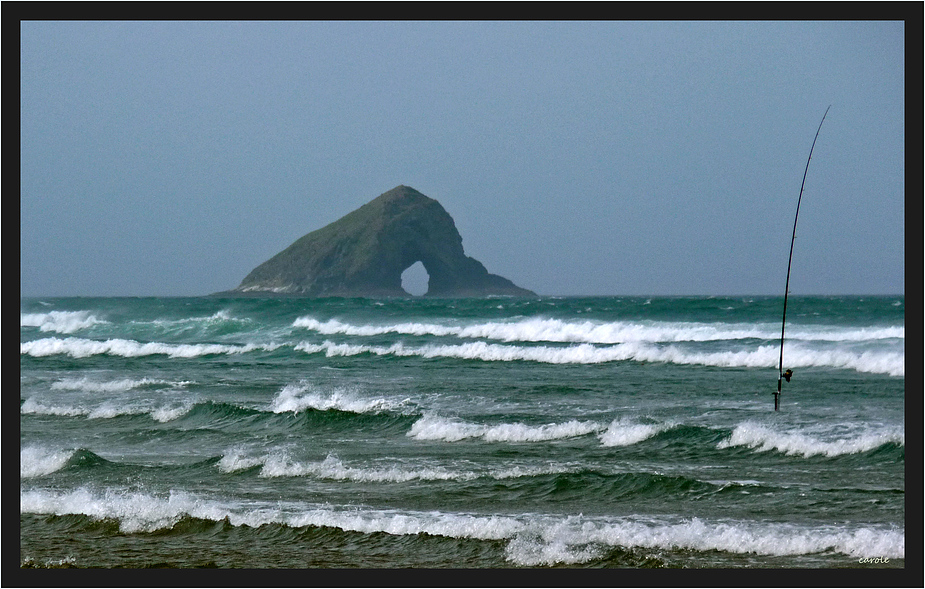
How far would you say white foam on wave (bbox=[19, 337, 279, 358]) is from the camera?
921 inches

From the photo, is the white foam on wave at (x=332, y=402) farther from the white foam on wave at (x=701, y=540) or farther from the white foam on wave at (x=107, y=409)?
the white foam on wave at (x=701, y=540)

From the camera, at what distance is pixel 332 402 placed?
12227 mm

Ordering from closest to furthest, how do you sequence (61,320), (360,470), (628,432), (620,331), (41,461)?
(360,470), (41,461), (628,432), (620,331), (61,320)

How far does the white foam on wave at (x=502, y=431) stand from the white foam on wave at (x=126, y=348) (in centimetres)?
1411

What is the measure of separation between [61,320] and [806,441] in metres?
34.2

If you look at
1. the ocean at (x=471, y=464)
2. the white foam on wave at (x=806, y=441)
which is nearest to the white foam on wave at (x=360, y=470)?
the ocean at (x=471, y=464)

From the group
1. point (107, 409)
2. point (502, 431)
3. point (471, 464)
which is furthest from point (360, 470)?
point (107, 409)

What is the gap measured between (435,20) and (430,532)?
12.4ft

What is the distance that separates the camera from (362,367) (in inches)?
769

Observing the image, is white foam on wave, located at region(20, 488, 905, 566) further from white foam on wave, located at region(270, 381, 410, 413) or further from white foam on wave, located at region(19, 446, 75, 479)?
white foam on wave, located at region(270, 381, 410, 413)

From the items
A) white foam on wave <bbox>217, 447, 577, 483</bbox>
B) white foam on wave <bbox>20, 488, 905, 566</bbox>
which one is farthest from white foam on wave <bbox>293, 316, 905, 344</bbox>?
white foam on wave <bbox>20, 488, 905, 566</bbox>

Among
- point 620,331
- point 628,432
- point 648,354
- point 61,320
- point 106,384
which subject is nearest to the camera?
point 628,432

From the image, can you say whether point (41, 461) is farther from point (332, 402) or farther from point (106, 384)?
point (106, 384)

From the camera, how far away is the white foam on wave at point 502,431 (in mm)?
10008
